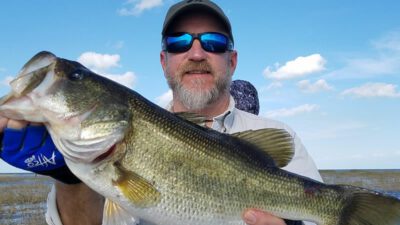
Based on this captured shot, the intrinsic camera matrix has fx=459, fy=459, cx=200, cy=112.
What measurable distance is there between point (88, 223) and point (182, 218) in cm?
143

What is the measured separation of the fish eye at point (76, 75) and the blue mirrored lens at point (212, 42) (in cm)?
210

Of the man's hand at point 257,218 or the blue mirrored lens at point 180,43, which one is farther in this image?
the blue mirrored lens at point 180,43

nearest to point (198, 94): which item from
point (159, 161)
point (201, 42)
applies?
point (201, 42)

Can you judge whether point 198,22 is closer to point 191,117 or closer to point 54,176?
point 191,117

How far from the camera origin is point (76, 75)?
374cm

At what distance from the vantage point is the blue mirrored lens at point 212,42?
5570mm

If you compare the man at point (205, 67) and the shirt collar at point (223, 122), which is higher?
the man at point (205, 67)

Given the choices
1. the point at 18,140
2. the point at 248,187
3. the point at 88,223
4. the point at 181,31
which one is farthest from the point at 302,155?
the point at 18,140

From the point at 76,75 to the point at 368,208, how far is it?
2732 millimetres

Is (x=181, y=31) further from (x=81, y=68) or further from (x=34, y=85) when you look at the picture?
(x=34, y=85)

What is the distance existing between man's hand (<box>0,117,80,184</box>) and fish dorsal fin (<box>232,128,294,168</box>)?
1.59 m

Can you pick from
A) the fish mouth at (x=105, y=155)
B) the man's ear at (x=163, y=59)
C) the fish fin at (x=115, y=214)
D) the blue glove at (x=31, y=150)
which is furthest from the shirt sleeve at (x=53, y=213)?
the man's ear at (x=163, y=59)

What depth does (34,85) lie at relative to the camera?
3465 mm

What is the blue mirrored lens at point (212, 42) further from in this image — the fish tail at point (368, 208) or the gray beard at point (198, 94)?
the fish tail at point (368, 208)
